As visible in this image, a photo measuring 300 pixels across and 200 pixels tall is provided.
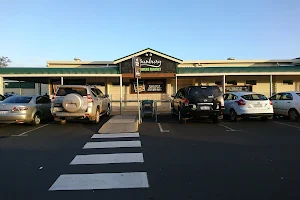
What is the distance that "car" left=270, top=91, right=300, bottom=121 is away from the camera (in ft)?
41.0

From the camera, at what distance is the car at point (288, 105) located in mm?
12498

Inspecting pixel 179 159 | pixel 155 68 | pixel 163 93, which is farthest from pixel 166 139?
pixel 163 93

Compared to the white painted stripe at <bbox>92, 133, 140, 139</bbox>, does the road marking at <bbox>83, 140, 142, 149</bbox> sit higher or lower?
lower

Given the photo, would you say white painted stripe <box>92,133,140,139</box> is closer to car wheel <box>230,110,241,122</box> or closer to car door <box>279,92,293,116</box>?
car wheel <box>230,110,241,122</box>

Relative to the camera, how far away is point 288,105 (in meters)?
13.0

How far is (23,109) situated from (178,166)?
8483mm

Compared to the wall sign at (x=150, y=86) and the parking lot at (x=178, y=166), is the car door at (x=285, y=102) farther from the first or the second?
the wall sign at (x=150, y=86)

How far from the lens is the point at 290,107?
1283cm

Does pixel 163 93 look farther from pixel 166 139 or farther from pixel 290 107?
pixel 166 139

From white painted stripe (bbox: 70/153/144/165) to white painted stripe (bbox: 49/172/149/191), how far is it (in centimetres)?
85

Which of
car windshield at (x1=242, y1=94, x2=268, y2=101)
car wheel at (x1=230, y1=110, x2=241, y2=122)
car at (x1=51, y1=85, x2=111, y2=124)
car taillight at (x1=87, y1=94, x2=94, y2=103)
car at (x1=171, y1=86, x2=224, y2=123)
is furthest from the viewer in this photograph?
car wheel at (x1=230, y1=110, x2=241, y2=122)

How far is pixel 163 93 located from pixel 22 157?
17508mm

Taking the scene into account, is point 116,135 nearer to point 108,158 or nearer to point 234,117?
point 108,158

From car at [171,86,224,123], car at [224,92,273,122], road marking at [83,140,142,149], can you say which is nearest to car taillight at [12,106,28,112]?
road marking at [83,140,142,149]
